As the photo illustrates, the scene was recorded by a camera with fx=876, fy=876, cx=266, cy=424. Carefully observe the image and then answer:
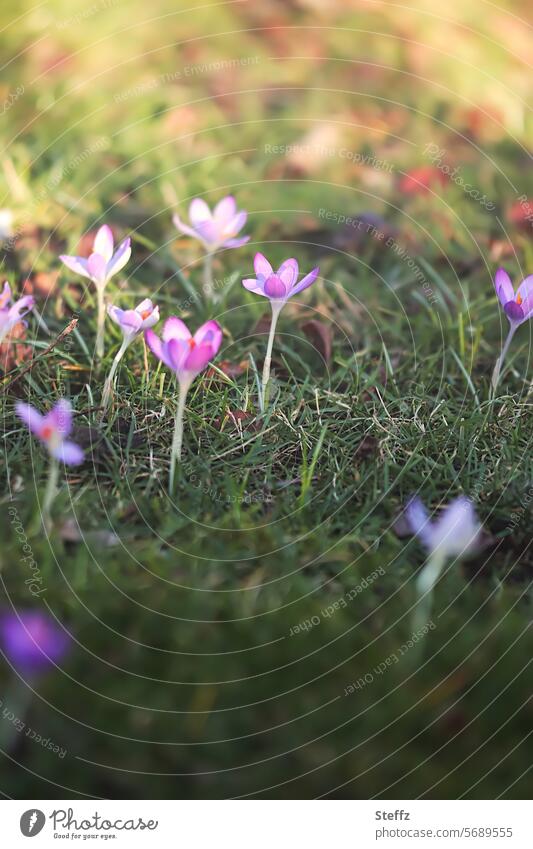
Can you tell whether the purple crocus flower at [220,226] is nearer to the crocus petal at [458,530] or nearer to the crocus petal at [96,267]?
the crocus petal at [96,267]

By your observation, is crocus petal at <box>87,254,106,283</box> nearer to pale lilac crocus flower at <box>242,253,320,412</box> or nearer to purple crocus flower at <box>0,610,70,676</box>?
pale lilac crocus flower at <box>242,253,320,412</box>

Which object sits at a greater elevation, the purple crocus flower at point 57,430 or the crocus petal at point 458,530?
the purple crocus flower at point 57,430

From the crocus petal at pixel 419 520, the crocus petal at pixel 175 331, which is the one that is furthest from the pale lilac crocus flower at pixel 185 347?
the crocus petal at pixel 419 520

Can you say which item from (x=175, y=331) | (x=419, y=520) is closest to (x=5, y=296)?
(x=175, y=331)

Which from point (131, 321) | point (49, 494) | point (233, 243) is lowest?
point (49, 494)

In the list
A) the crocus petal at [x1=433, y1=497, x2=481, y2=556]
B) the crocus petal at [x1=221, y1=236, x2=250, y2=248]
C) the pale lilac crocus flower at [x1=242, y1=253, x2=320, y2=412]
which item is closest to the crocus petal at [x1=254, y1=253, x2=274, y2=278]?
the pale lilac crocus flower at [x1=242, y1=253, x2=320, y2=412]

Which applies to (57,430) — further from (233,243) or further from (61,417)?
(233,243)

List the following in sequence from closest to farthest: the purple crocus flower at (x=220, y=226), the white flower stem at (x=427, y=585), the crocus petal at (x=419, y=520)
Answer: the white flower stem at (x=427, y=585) → the crocus petal at (x=419, y=520) → the purple crocus flower at (x=220, y=226)
